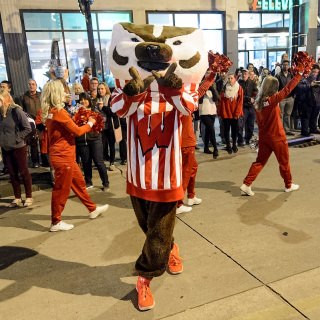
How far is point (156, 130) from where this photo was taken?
2.69 meters

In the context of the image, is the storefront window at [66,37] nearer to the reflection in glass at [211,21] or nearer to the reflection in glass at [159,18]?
the reflection in glass at [159,18]

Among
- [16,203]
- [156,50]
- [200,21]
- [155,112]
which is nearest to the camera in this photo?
[156,50]

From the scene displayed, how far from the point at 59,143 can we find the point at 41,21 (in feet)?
34.8

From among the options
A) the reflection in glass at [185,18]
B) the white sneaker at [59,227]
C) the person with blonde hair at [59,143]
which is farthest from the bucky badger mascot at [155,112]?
the reflection in glass at [185,18]

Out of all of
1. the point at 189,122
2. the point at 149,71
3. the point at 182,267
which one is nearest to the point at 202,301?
the point at 182,267

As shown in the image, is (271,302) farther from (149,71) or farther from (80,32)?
(80,32)

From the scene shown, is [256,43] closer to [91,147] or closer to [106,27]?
[106,27]

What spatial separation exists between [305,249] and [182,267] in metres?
1.25

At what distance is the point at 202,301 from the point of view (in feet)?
9.40

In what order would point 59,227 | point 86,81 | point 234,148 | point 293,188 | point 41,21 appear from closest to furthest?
1. point 59,227
2. point 293,188
3. point 234,148
4. point 86,81
5. point 41,21

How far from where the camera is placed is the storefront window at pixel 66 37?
13214 millimetres

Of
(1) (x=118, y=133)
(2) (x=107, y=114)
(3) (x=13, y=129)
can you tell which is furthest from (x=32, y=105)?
(3) (x=13, y=129)

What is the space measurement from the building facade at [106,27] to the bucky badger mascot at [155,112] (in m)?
9.34

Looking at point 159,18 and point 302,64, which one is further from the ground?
point 159,18
